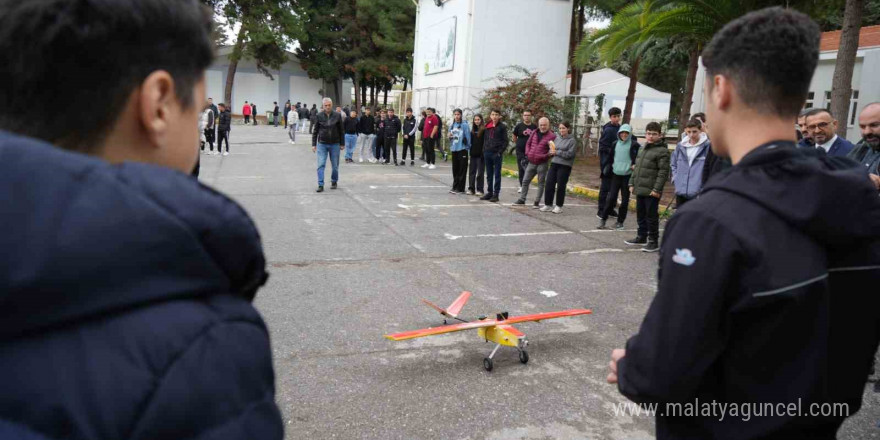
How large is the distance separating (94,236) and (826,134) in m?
6.37

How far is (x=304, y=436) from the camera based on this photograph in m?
3.33

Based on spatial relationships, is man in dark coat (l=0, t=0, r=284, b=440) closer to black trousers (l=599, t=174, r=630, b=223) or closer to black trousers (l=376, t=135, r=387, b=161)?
black trousers (l=599, t=174, r=630, b=223)

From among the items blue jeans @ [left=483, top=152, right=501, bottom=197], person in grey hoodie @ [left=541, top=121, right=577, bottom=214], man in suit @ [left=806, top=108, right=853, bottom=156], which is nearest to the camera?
man in suit @ [left=806, top=108, right=853, bottom=156]

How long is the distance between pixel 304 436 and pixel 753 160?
2.68 meters

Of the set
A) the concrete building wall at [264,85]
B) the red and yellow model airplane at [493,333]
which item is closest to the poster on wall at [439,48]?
the red and yellow model airplane at [493,333]

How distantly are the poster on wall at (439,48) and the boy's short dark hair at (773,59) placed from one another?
24.0 m

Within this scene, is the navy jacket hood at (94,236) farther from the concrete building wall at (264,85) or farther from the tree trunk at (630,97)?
the concrete building wall at (264,85)

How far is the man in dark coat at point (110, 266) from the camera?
0.79 metres

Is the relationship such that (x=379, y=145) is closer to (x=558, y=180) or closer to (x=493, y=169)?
(x=493, y=169)

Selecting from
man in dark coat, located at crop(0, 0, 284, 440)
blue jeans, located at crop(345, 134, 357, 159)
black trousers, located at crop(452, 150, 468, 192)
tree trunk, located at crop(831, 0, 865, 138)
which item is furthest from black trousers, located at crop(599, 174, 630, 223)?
blue jeans, located at crop(345, 134, 357, 159)

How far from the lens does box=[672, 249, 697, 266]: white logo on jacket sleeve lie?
148cm

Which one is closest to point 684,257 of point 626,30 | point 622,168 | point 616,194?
point 622,168

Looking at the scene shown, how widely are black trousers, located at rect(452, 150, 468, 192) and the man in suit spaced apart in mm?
8081

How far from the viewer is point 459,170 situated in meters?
13.6
